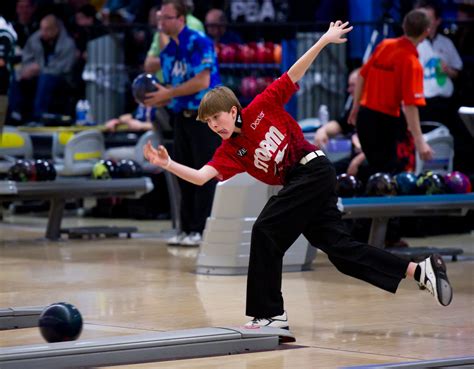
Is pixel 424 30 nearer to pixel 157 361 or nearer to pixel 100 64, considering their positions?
pixel 157 361

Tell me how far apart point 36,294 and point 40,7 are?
9.24 meters

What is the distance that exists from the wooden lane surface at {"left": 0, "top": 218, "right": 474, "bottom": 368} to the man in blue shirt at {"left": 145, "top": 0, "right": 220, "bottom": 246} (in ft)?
2.54

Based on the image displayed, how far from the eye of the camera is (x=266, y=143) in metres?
6.03

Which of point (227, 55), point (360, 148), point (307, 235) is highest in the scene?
point (227, 55)

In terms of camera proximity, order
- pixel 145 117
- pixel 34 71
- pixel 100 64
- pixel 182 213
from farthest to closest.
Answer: pixel 34 71, pixel 100 64, pixel 145 117, pixel 182 213

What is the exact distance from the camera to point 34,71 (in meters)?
15.6

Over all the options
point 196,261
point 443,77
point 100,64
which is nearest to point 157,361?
point 196,261

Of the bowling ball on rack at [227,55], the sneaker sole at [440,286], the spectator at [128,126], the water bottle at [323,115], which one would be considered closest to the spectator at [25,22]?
the spectator at [128,126]

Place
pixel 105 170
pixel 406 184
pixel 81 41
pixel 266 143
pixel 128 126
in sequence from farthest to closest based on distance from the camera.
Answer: pixel 81 41, pixel 128 126, pixel 105 170, pixel 406 184, pixel 266 143

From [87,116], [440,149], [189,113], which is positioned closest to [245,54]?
A: [87,116]

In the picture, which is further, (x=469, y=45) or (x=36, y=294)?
(x=469, y=45)

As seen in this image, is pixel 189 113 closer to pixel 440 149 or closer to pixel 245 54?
pixel 440 149

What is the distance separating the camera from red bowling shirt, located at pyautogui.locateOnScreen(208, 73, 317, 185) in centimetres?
604

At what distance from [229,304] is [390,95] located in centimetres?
324
